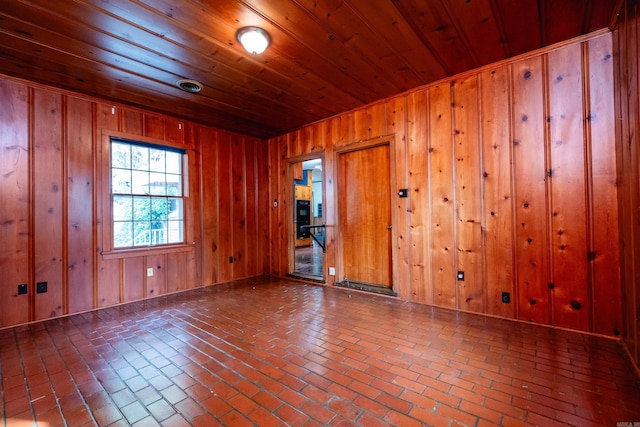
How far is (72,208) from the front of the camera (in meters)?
3.31

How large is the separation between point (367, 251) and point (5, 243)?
4267 millimetres

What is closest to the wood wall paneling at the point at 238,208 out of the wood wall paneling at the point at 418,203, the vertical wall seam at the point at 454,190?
the wood wall paneling at the point at 418,203

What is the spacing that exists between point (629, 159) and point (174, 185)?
512 centimetres

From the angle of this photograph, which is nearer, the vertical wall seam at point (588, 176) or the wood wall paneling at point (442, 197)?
the vertical wall seam at point (588, 176)

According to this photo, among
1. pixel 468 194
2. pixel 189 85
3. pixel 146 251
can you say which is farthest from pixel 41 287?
pixel 468 194

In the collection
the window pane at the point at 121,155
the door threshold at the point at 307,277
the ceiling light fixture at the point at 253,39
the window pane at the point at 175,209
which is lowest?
the door threshold at the point at 307,277

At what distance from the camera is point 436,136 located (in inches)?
131

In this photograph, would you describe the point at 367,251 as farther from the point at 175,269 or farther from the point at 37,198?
the point at 37,198

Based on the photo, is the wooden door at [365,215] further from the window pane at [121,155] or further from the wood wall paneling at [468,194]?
the window pane at [121,155]

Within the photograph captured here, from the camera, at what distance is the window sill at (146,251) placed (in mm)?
3572

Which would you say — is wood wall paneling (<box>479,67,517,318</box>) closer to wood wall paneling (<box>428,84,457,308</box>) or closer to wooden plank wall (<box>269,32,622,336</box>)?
wooden plank wall (<box>269,32,622,336</box>)

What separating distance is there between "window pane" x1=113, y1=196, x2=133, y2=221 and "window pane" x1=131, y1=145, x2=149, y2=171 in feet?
1.55

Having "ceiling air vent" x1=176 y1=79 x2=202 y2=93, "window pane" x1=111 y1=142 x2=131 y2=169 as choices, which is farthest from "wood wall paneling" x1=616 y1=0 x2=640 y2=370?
"window pane" x1=111 y1=142 x2=131 y2=169

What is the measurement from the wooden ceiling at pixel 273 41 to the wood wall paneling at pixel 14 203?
37cm
